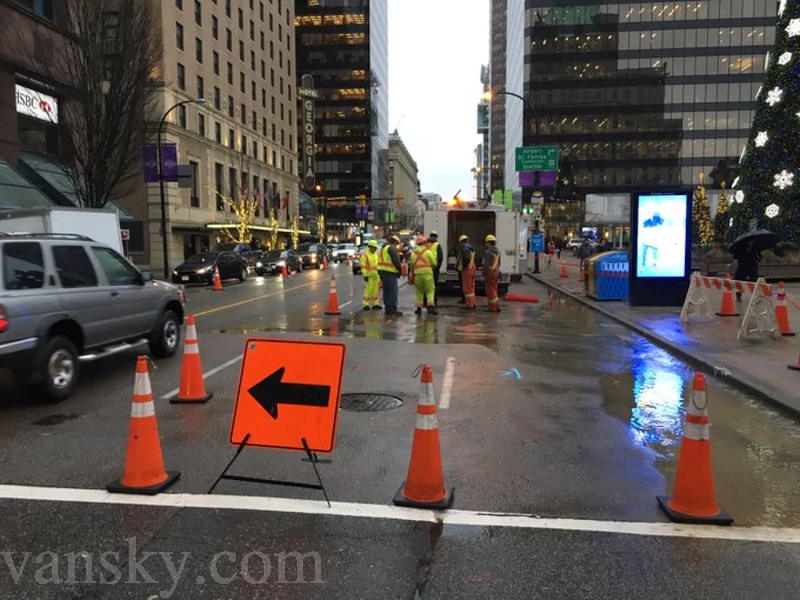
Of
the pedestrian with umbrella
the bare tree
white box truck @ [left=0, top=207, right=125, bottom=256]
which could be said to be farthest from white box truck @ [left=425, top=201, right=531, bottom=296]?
the bare tree

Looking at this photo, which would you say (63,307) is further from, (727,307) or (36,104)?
(36,104)

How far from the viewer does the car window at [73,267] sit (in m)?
7.43

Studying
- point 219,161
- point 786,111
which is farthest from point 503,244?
point 219,161

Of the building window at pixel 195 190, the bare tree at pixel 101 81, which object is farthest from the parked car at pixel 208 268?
the building window at pixel 195 190

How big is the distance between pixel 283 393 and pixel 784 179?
72.4 feet

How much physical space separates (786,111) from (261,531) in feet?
75.1

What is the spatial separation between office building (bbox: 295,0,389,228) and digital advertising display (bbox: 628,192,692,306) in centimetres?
9241

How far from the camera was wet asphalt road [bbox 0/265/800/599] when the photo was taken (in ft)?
11.1

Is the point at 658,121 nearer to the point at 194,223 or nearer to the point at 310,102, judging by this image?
the point at 310,102

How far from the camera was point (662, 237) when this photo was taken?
1508 centimetres

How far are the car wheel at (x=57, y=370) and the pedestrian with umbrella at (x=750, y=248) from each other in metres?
Result: 14.4

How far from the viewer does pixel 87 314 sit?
24.9 feet

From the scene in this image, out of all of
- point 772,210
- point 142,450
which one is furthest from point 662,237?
point 142,450

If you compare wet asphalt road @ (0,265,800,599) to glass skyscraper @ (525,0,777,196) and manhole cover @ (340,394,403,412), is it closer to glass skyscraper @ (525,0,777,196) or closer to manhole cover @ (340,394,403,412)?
manhole cover @ (340,394,403,412)
